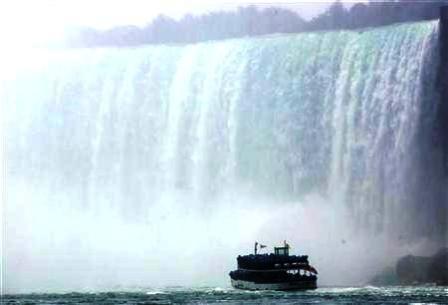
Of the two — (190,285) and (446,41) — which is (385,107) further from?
(190,285)

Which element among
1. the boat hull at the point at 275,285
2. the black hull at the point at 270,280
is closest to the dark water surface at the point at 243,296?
the boat hull at the point at 275,285

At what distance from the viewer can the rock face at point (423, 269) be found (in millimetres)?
56406

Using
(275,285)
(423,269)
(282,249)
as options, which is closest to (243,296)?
(282,249)

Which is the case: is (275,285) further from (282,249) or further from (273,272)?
(282,249)

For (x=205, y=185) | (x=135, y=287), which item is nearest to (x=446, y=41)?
(x=205, y=185)

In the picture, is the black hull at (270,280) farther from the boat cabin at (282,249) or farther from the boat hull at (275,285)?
the boat cabin at (282,249)

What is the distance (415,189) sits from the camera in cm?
5772

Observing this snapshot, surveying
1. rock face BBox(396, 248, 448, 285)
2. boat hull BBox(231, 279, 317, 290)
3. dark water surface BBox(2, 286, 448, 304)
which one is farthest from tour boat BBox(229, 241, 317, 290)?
rock face BBox(396, 248, 448, 285)

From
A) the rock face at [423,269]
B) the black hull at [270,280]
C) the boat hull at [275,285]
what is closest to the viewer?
the rock face at [423,269]

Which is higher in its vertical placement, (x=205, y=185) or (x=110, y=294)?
(x=205, y=185)

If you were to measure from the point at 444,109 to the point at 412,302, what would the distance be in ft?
31.7

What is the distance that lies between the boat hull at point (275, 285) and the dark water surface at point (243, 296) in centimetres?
36

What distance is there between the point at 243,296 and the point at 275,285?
192 inches

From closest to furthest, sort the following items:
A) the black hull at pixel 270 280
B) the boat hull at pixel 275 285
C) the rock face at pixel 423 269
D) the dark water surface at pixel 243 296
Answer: the dark water surface at pixel 243 296 → the rock face at pixel 423 269 → the boat hull at pixel 275 285 → the black hull at pixel 270 280
